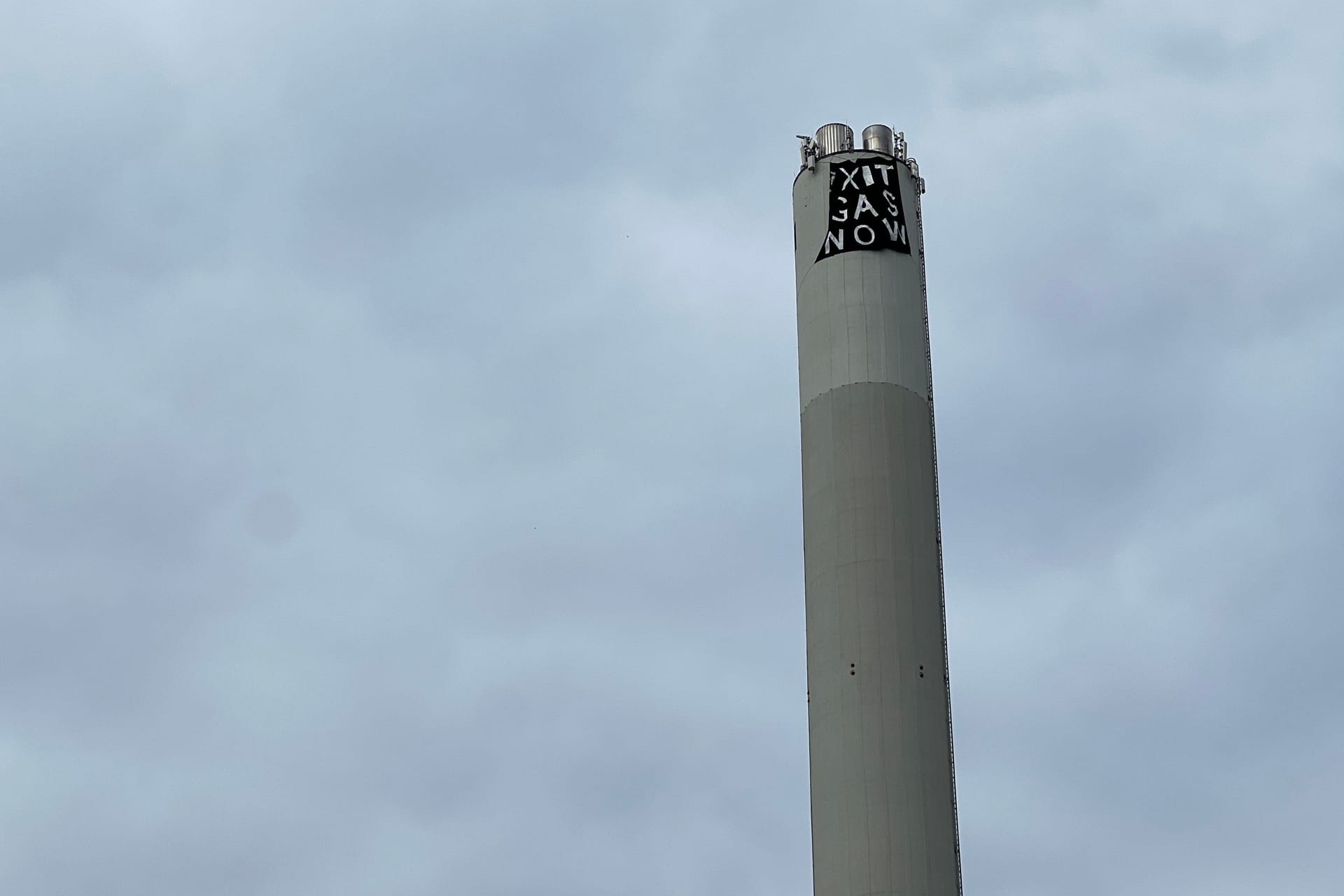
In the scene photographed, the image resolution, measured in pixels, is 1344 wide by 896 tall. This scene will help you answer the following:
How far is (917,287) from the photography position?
6988 centimetres

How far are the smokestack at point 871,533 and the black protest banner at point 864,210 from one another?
53 millimetres

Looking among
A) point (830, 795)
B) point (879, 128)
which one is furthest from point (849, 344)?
point (830, 795)

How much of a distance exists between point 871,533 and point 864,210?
1197 cm

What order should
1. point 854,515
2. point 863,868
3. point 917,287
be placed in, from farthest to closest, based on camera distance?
point 917,287 < point 854,515 < point 863,868

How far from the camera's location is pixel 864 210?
2763 inches

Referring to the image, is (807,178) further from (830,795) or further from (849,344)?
(830,795)

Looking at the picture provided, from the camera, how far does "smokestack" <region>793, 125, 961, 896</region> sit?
202 ft

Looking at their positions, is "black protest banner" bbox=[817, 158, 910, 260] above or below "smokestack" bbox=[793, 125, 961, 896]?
above

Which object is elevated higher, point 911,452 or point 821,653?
point 911,452

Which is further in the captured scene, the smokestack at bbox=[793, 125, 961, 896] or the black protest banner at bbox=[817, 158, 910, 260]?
the black protest banner at bbox=[817, 158, 910, 260]

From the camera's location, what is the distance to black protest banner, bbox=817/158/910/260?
69.7 m

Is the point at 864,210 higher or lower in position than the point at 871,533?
higher

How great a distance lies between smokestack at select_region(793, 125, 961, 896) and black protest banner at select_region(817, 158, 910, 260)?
53 mm

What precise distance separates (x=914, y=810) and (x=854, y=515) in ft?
32.1
